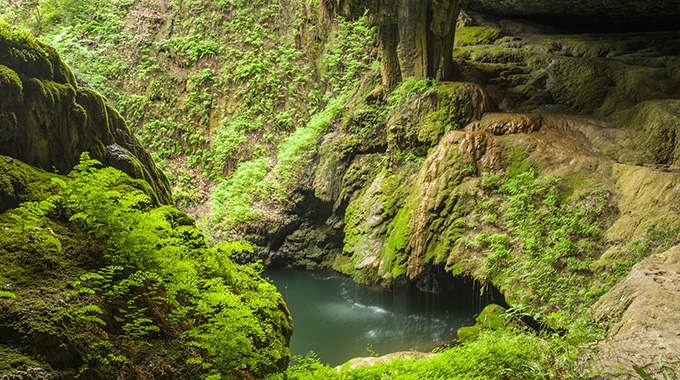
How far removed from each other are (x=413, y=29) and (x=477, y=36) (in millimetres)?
5381

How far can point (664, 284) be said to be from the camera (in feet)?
14.1

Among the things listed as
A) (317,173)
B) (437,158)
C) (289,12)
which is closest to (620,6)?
(437,158)

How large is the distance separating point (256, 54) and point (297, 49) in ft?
6.35

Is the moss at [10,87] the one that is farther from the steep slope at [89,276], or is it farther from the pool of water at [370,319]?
the pool of water at [370,319]

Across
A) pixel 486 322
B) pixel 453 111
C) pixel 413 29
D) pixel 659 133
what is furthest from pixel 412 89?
pixel 486 322

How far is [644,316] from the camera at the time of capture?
3.77 metres

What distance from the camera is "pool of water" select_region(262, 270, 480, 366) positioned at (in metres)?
8.11

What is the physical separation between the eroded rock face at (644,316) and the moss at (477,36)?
1165 centimetres

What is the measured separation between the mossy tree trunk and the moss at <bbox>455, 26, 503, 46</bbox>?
146 inches

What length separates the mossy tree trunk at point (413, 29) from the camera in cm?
1068

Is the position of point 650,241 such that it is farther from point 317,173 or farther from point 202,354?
point 317,173

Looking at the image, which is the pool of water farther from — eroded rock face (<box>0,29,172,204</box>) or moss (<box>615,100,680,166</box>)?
eroded rock face (<box>0,29,172,204</box>)

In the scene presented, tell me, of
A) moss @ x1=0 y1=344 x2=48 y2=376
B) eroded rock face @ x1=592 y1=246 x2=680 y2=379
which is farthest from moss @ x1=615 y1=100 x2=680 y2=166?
moss @ x1=0 y1=344 x2=48 y2=376

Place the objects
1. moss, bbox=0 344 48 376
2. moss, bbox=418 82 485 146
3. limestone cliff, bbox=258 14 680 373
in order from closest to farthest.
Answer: moss, bbox=0 344 48 376 → limestone cliff, bbox=258 14 680 373 → moss, bbox=418 82 485 146
